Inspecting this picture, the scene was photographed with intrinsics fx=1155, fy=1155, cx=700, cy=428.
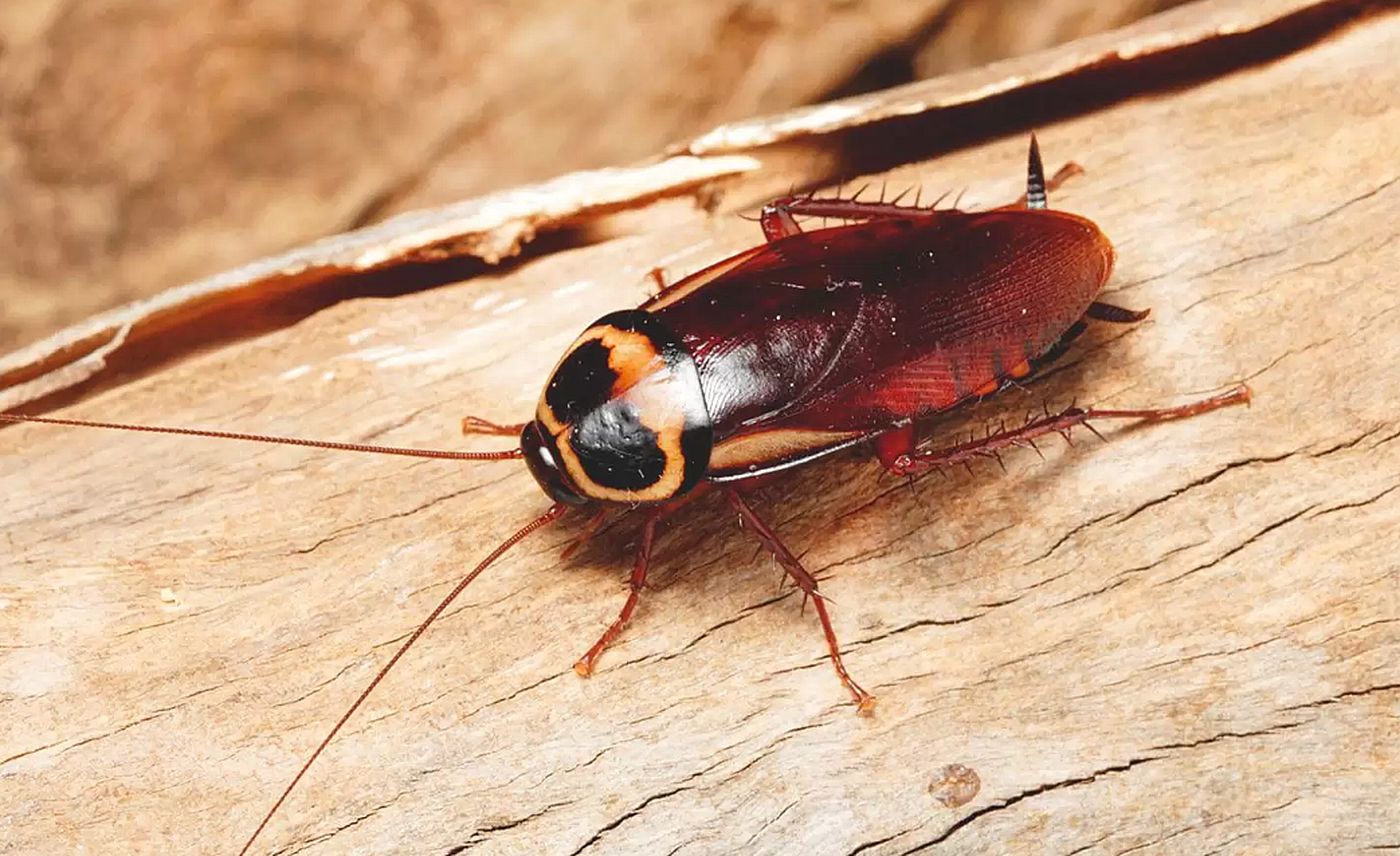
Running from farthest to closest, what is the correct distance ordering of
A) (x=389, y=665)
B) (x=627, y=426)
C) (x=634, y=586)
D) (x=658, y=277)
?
(x=658, y=277) → (x=634, y=586) → (x=627, y=426) → (x=389, y=665)

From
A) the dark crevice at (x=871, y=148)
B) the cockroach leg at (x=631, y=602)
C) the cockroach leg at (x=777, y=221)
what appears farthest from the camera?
the dark crevice at (x=871, y=148)

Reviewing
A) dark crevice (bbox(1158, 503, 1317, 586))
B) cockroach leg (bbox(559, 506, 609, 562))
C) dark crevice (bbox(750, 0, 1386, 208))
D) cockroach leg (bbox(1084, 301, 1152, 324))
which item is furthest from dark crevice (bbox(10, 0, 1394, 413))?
dark crevice (bbox(1158, 503, 1317, 586))

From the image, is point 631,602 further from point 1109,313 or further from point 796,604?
point 1109,313

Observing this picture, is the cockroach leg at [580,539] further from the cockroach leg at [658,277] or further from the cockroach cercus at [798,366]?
the cockroach leg at [658,277]

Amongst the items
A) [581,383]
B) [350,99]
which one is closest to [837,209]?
[581,383]

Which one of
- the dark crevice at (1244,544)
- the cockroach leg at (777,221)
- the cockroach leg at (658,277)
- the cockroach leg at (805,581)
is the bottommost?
the dark crevice at (1244,544)

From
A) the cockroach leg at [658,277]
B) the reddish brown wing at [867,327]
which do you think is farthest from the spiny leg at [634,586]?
the cockroach leg at [658,277]

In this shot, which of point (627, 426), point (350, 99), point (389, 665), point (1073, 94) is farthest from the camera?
point (350, 99)
